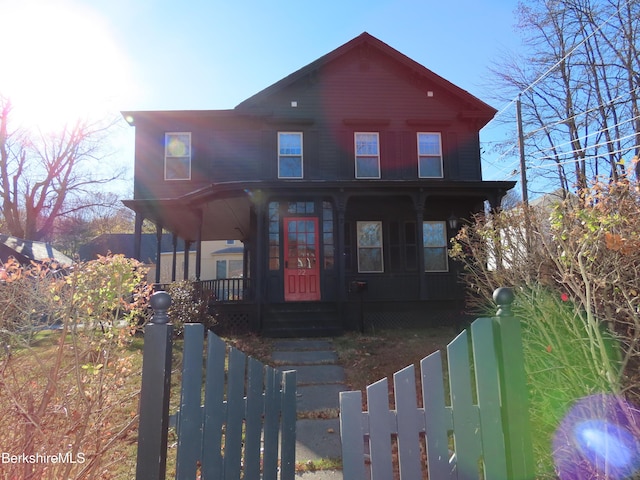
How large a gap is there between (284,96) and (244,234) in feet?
18.1

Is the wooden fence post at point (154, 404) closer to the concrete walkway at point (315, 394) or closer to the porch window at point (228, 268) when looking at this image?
the concrete walkway at point (315, 394)

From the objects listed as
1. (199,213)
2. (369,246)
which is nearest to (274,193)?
(199,213)

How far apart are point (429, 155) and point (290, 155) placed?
447 centimetres

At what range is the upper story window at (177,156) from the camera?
39.9 feet

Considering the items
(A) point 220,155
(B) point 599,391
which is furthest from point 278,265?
(B) point 599,391

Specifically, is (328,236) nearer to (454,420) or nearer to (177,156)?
(177,156)

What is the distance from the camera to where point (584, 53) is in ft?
61.8

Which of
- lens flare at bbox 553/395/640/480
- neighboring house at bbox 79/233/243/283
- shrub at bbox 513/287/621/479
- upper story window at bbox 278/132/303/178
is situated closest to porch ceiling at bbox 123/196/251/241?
upper story window at bbox 278/132/303/178

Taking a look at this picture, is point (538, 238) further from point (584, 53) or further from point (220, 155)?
point (584, 53)

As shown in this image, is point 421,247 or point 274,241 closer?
point 421,247

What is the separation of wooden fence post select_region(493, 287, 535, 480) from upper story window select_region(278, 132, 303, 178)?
10.4m

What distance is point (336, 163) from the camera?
39.6 ft

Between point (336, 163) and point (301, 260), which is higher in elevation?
point (336, 163)

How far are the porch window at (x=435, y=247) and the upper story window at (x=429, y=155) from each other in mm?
1629
